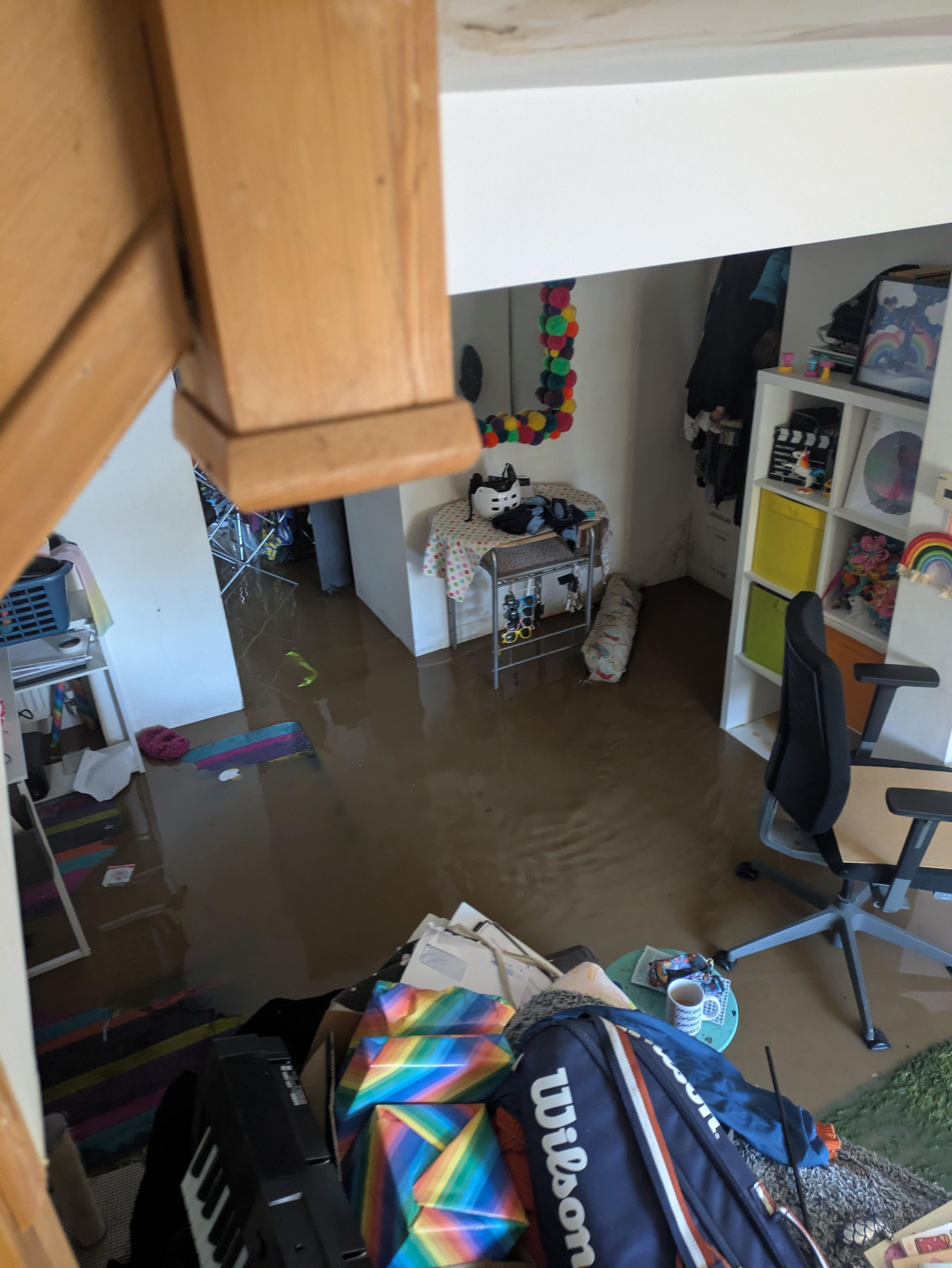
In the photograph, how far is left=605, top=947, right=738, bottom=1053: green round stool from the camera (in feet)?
6.87

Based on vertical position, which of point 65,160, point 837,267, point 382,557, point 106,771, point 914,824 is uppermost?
point 65,160

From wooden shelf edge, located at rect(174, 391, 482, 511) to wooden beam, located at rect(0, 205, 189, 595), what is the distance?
0.04m

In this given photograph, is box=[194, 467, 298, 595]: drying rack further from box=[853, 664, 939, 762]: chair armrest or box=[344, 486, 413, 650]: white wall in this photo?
box=[853, 664, 939, 762]: chair armrest

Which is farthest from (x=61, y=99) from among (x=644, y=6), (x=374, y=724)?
(x=374, y=724)

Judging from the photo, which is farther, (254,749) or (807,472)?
(254,749)

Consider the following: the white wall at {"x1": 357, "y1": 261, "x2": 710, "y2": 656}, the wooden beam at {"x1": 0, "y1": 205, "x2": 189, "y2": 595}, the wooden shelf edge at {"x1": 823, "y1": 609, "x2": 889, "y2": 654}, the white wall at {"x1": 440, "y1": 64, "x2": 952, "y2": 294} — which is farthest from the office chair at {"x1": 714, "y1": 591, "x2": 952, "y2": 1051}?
the white wall at {"x1": 357, "y1": 261, "x2": 710, "y2": 656}

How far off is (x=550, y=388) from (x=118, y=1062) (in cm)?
324

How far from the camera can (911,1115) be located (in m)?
2.13

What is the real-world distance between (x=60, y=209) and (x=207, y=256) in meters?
0.06

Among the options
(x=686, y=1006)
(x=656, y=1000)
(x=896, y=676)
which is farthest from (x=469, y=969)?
(x=896, y=676)

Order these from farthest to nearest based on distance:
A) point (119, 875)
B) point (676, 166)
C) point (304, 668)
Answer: point (304, 668) < point (119, 875) < point (676, 166)

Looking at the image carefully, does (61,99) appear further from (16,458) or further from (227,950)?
(227,950)

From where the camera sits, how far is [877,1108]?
215 cm

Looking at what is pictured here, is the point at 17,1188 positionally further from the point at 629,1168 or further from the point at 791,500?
the point at 791,500
